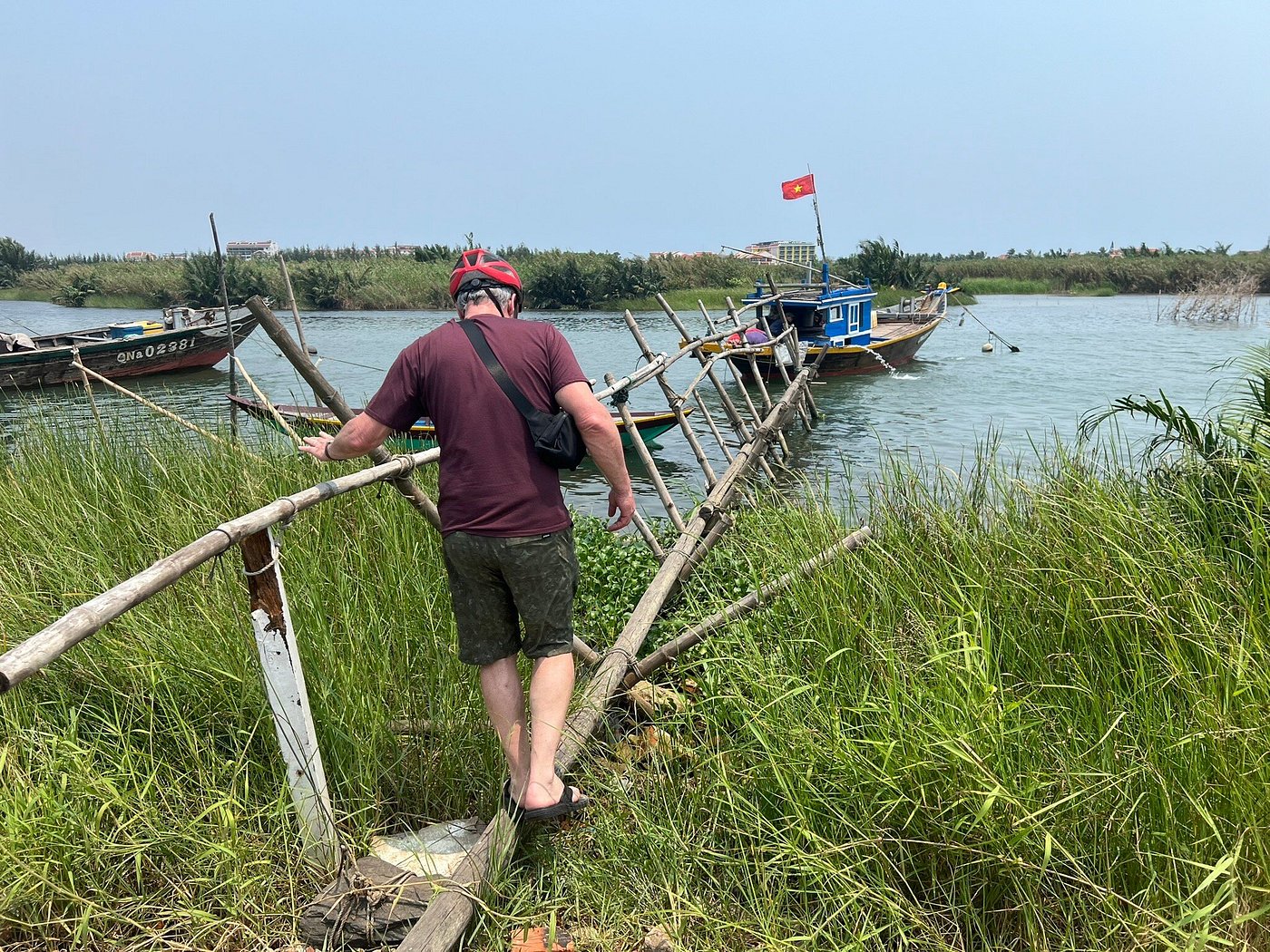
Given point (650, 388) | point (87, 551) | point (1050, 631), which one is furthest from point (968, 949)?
point (650, 388)

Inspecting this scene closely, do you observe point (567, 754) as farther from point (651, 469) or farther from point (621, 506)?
point (651, 469)

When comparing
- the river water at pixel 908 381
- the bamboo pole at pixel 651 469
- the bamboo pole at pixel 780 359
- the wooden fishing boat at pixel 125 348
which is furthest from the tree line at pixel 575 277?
the bamboo pole at pixel 651 469

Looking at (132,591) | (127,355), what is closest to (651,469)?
(132,591)

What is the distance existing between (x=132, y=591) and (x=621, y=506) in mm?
1655

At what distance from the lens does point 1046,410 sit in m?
19.7

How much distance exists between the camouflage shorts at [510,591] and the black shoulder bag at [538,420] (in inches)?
10.7

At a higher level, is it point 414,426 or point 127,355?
point 127,355

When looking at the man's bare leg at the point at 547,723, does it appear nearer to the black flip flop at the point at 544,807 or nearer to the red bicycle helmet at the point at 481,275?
the black flip flop at the point at 544,807

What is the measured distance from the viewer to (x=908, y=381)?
24562mm

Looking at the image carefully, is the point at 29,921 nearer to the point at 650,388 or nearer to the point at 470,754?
the point at 470,754

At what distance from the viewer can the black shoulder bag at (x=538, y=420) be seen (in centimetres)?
280

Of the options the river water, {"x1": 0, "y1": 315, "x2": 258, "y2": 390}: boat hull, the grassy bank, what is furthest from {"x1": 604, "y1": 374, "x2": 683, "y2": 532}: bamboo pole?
{"x1": 0, "y1": 315, "x2": 258, "y2": 390}: boat hull

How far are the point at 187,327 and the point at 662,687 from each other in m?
23.7

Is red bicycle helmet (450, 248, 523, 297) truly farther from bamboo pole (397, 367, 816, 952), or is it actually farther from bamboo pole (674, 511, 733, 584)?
bamboo pole (674, 511, 733, 584)
